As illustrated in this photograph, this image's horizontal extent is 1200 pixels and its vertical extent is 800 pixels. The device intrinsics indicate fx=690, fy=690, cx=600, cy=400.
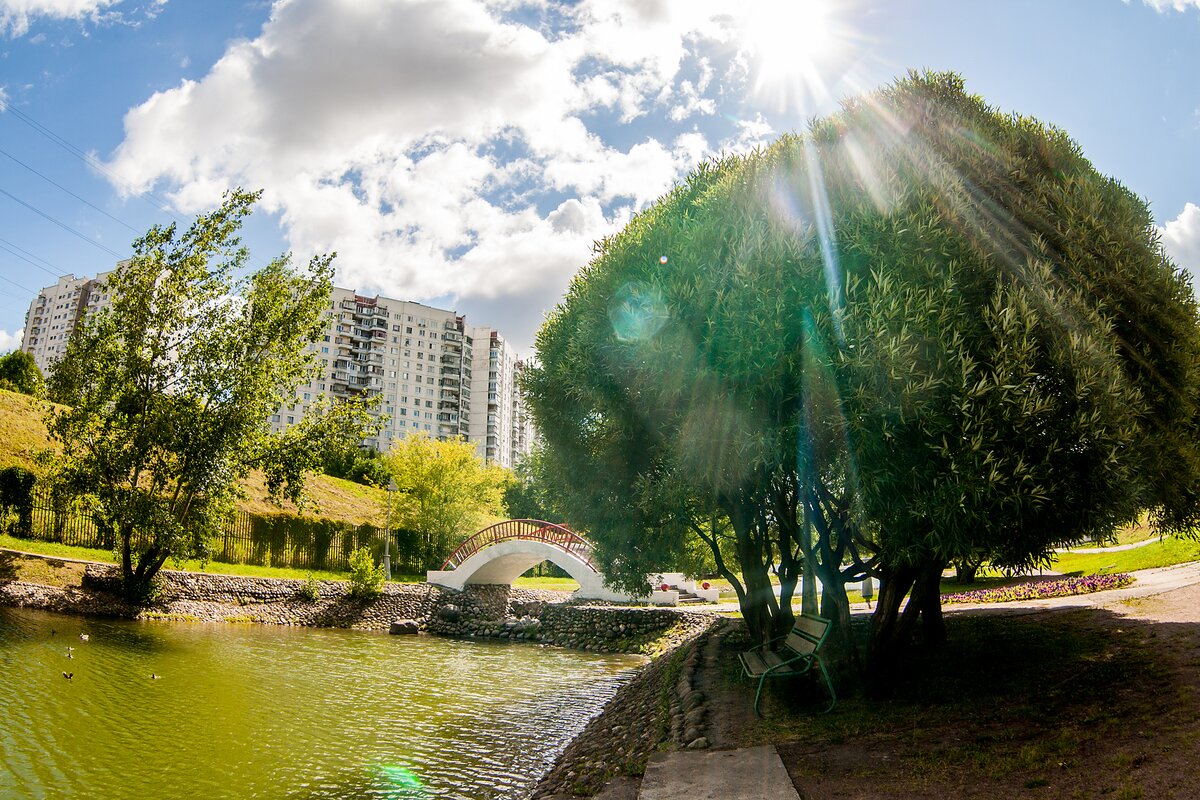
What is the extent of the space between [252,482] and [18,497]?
1332cm

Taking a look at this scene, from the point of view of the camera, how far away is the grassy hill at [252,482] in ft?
92.2

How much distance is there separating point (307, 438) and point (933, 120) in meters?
23.6

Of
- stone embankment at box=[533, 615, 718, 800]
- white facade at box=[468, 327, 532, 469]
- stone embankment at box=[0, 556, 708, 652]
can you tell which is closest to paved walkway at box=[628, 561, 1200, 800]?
stone embankment at box=[533, 615, 718, 800]

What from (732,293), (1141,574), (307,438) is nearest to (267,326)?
(307,438)

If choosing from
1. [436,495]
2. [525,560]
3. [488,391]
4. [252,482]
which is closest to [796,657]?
[525,560]

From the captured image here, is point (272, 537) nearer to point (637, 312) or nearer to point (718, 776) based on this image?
point (637, 312)

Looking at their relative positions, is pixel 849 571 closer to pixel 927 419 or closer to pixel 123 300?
pixel 927 419

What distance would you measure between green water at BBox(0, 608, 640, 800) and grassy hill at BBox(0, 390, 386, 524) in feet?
30.2

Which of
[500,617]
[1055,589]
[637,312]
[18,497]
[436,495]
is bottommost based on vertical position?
[500,617]

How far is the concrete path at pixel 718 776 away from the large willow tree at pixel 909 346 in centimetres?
286

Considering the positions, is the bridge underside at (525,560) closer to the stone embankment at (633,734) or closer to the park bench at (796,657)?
the stone embankment at (633,734)

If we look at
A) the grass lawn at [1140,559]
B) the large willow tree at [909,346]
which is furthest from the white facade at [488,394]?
the large willow tree at [909,346]

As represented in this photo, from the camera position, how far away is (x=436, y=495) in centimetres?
4606

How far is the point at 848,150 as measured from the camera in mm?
9969
